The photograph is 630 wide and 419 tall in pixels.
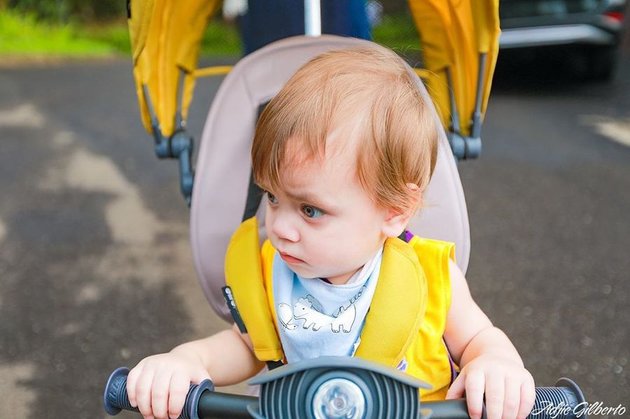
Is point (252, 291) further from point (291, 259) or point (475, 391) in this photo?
point (475, 391)

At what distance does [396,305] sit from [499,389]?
0.83 feet

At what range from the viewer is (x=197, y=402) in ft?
3.49

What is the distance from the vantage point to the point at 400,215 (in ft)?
4.23

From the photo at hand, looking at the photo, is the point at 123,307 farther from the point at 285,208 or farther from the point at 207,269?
the point at 285,208

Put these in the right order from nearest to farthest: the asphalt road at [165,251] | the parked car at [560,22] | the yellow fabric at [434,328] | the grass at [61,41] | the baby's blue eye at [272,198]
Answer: the baby's blue eye at [272,198], the yellow fabric at [434,328], the asphalt road at [165,251], the parked car at [560,22], the grass at [61,41]

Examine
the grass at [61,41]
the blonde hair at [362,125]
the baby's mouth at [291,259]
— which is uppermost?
the blonde hair at [362,125]

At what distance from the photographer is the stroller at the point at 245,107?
1.63 m

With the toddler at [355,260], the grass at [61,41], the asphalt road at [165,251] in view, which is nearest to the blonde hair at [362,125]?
the toddler at [355,260]

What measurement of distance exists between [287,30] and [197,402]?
1.24m

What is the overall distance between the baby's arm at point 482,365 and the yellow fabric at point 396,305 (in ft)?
0.10

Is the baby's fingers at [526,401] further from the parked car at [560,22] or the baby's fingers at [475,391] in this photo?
the parked car at [560,22]

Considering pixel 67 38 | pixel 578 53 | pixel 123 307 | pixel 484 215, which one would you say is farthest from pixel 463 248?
pixel 67 38

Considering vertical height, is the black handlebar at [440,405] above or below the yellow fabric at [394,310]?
above

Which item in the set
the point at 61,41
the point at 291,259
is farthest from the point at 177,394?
the point at 61,41
